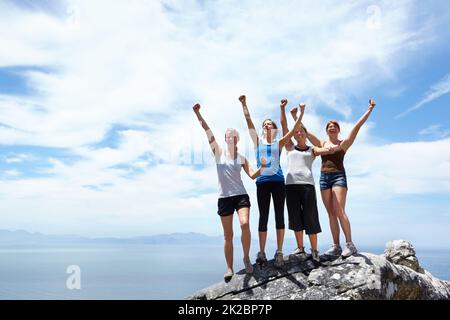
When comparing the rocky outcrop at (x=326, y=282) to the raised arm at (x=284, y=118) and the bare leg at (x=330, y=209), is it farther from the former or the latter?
the raised arm at (x=284, y=118)

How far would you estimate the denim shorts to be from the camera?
34.5 ft

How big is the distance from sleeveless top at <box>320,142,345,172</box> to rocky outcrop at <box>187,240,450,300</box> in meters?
2.35

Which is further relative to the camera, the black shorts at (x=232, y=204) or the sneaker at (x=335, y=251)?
the sneaker at (x=335, y=251)

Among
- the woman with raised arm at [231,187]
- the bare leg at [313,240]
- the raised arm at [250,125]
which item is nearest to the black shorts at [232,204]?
the woman with raised arm at [231,187]

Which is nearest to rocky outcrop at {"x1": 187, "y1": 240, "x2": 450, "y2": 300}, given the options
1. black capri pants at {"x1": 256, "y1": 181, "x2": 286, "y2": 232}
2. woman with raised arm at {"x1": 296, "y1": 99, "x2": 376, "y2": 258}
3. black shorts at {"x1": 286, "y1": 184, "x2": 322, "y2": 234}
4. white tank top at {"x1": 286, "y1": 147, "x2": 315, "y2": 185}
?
woman with raised arm at {"x1": 296, "y1": 99, "x2": 376, "y2": 258}

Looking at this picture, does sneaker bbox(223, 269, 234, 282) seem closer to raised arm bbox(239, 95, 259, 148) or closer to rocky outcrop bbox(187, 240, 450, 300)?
rocky outcrop bbox(187, 240, 450, 300)

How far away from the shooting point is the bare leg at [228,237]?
10.1 metres

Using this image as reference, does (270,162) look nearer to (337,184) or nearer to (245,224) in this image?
(245,224)

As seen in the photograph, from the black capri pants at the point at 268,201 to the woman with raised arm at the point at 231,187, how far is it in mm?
344

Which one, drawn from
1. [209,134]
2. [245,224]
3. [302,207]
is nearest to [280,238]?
[245,224]

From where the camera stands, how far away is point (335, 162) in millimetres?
10664
